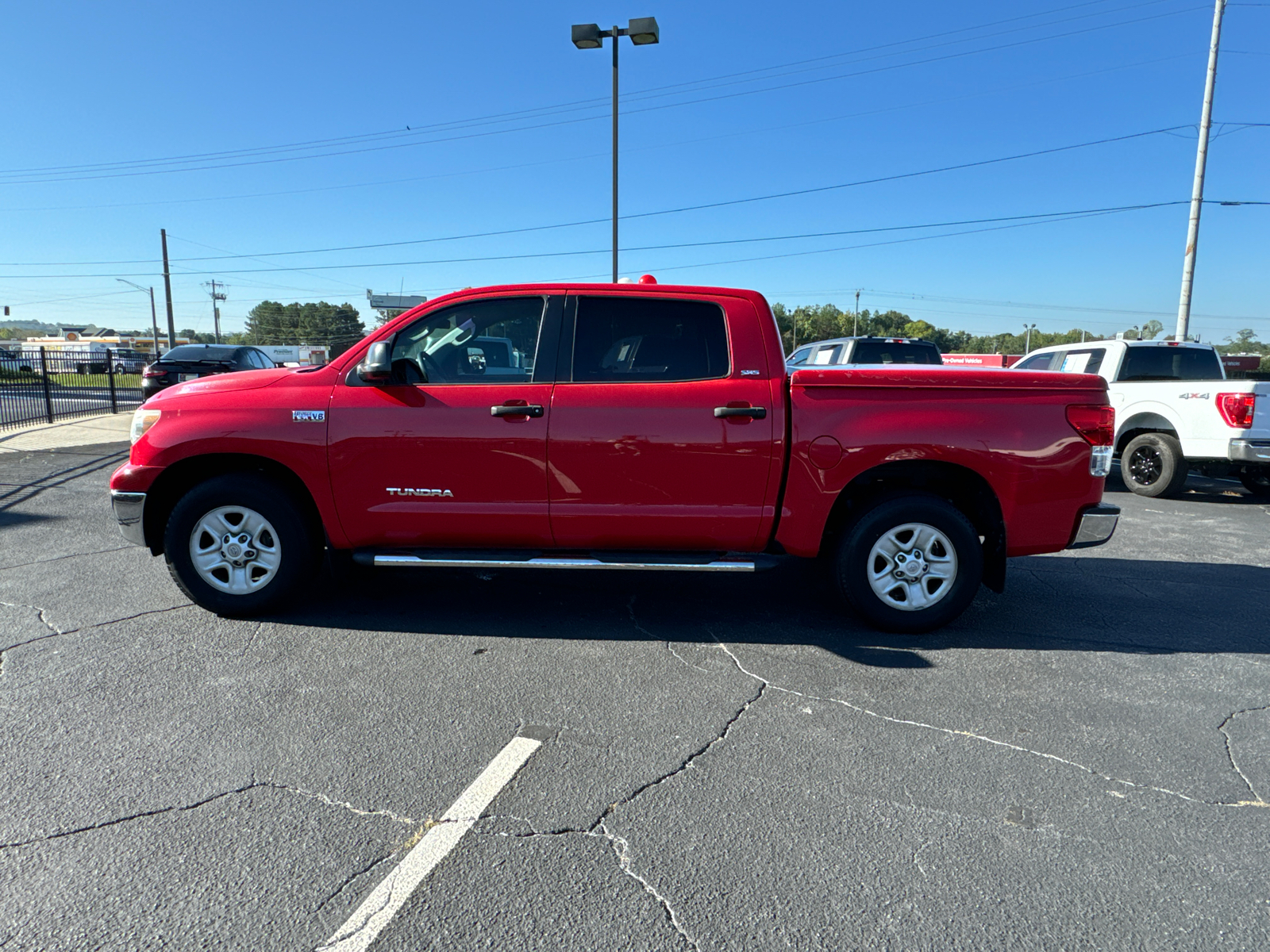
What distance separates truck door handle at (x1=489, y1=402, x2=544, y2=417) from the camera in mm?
4250

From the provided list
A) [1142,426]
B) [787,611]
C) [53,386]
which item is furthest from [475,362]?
[53,386]

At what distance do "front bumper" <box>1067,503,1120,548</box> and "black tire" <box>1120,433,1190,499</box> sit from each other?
597 cm

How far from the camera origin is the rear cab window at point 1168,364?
990 cm

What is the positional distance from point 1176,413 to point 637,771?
900 cm

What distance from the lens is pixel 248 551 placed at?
14.7 ft

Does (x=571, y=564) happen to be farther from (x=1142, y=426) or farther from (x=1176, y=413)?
(x=1142, y=426)

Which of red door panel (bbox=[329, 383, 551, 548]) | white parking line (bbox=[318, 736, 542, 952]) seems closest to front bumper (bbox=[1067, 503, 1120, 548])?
red door panel (bbox=[329, 383, 551, 548])

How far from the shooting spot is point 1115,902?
7.47 ft

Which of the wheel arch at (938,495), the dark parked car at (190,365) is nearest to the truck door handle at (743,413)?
the wheel arch at (938,495)

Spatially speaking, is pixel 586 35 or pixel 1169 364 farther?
pixel 586 35

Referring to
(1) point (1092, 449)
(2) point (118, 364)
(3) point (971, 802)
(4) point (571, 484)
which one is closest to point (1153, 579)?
(1) point (1092, 449)

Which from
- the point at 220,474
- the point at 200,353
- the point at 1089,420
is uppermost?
the point at 200,353

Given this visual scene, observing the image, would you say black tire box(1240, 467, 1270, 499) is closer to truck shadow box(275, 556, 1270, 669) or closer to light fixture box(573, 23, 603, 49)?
truck shadow box(275, 556, 1270, 669)

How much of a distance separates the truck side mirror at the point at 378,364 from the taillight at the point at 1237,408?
351 inches
